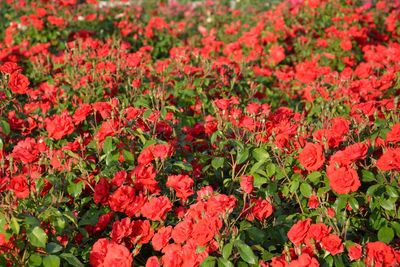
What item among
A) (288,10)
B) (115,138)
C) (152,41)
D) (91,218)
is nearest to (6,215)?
(91,218)

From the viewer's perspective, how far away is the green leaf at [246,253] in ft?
5.70

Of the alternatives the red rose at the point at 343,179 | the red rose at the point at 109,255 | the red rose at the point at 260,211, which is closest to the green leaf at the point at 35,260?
the red rose at the point at 109,255

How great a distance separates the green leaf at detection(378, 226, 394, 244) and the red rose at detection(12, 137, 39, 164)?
5.03 ft

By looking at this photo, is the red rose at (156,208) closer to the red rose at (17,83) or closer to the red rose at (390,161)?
the red rose at (390,161)

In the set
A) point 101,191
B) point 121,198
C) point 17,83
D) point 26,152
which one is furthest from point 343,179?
point 17,83

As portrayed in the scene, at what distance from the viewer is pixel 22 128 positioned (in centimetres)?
293

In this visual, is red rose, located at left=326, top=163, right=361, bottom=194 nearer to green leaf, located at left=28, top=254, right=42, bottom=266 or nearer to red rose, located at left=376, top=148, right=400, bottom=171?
red rose, located at left=376, top=148, right=400, bottom=171

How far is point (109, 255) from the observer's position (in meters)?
1.83

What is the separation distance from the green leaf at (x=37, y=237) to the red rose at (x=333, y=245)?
3.15 feet

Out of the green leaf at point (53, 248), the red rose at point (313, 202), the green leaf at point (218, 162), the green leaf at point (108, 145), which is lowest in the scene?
the red rose at point (313, 202)

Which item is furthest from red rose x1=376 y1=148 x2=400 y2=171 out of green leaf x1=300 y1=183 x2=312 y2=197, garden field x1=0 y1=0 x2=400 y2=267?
green leaf x1=300 y1=183 x2=312 y2=197

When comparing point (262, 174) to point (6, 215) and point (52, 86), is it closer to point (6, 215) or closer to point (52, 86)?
point (6, 215)

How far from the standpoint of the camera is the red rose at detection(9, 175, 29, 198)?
201 cm

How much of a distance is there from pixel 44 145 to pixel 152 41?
376 cm
